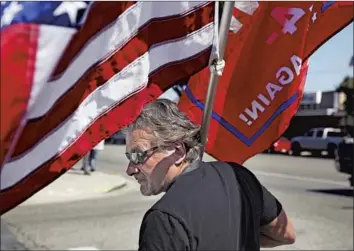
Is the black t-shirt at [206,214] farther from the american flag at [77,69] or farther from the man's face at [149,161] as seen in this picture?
the american flag at [77,69]

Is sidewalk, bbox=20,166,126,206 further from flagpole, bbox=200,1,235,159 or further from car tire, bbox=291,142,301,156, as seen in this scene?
car tire, bbox=291,142,301,156

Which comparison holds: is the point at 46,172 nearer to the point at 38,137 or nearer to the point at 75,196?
the point at 38,137

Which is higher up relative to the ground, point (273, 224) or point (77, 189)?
point (273, 224)

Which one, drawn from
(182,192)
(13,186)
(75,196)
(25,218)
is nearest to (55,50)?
(13,186)

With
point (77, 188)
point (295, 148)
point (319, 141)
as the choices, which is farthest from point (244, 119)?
point (295, 148)

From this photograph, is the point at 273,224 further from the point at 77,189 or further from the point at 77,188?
the point at 77,188

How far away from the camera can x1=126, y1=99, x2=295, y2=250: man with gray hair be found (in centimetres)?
199

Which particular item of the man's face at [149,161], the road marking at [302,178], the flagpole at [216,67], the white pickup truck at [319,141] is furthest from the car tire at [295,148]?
the man's face at [149,161]

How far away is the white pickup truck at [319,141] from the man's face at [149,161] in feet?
107

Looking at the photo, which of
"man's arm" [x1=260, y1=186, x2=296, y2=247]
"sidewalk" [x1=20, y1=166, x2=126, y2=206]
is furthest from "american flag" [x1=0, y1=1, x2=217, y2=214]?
"sidewalk" [x1=20, y1=166, x2=126, y2=206]

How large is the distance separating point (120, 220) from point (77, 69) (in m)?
8.62

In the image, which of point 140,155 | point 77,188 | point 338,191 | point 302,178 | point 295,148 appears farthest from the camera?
point 295,148

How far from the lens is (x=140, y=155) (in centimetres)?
223

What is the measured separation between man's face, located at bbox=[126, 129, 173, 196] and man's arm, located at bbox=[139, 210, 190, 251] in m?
0.26
